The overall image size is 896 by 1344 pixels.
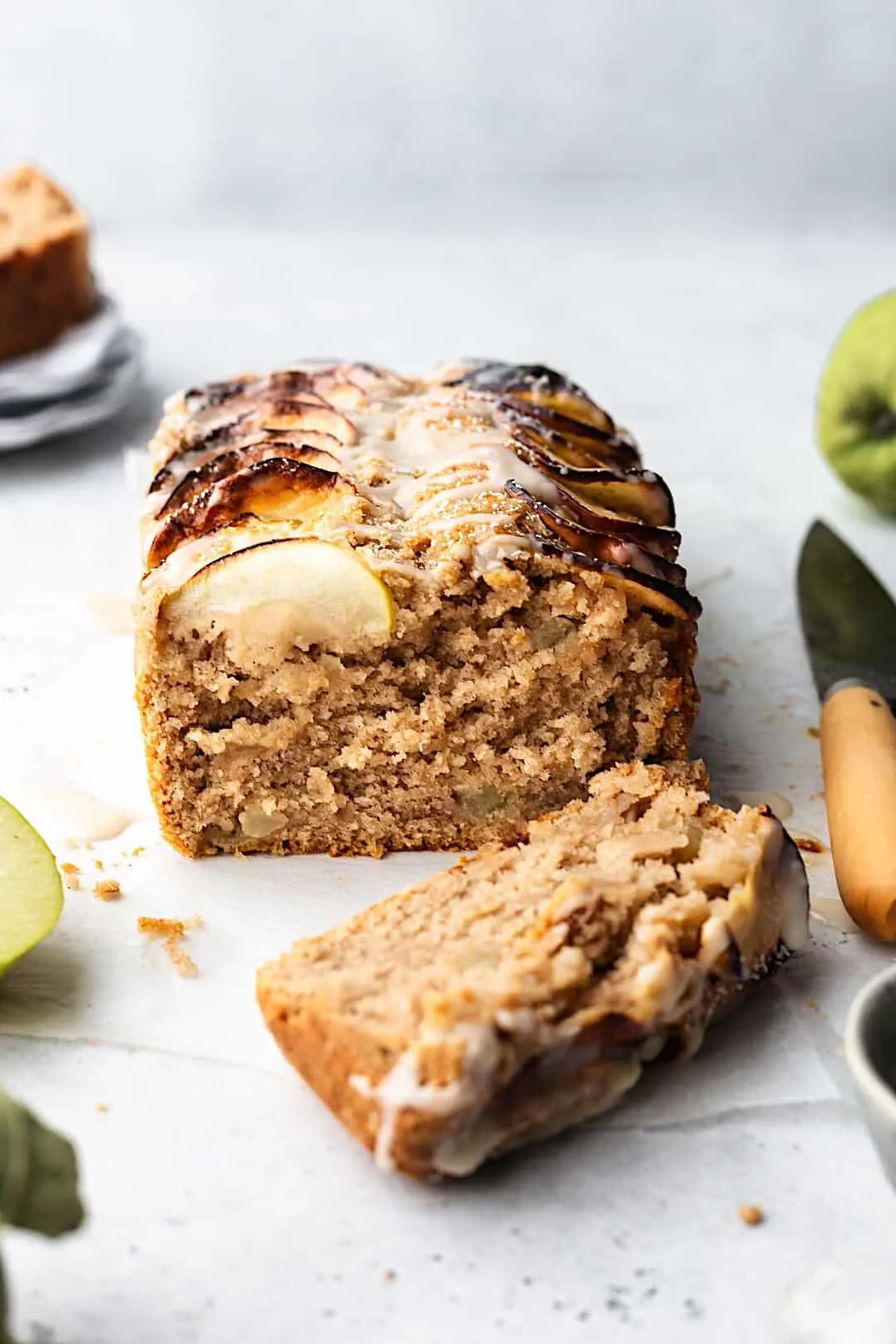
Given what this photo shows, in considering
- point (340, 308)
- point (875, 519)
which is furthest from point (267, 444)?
point (340, 308)

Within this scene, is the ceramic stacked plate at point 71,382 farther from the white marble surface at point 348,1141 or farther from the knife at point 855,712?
the knife at point 855,712

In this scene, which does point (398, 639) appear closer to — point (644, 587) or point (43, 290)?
point (644, 587)

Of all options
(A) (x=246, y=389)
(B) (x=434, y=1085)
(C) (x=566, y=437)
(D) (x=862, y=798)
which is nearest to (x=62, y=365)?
(A) (x=246, y=389)

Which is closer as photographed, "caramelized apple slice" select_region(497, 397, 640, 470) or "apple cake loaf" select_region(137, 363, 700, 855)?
"apple cake loaf" select_region(137, 363, 700, 855)

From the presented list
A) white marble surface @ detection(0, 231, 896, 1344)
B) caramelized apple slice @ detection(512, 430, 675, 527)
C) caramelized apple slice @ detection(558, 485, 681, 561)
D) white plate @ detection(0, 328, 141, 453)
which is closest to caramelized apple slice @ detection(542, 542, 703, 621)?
caramelized apple slice @ detection(558, 485, 681, 561)

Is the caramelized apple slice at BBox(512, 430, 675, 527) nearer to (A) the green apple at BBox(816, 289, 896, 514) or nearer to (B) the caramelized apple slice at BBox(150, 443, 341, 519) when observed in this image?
(B) the caramelized apple slice at BBox(150, 443, 341, 519)
